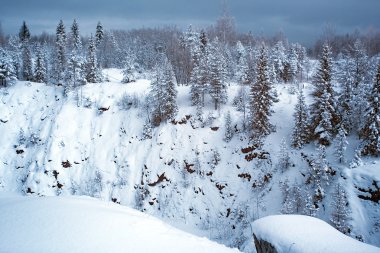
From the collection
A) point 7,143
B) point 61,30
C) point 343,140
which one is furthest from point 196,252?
point 61,30

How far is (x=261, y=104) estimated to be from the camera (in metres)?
38.2

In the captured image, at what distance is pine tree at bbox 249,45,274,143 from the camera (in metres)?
38.2

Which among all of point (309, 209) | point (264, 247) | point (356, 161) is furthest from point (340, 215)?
point (264, 247)

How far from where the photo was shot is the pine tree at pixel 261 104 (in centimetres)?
3825

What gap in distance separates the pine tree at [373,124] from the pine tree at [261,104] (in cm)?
1227

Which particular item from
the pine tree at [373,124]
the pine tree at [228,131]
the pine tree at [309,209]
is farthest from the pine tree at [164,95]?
the pine tree at [373,124]

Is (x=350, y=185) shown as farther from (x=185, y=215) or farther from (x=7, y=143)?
(x=7, y=143)

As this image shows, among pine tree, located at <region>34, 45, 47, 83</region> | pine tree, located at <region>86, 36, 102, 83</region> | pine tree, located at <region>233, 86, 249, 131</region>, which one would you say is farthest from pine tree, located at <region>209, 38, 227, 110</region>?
pine tree, located at <region>34, 45, 47, 83</region>

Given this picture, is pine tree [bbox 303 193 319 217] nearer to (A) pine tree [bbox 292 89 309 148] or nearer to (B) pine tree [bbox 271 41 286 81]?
(A) pine tree [bbox 292 89 309 148]

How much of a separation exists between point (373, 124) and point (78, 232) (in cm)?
2956

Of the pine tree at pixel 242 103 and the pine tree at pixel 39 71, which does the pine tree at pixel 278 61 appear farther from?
the pine tree at pixel 39 71

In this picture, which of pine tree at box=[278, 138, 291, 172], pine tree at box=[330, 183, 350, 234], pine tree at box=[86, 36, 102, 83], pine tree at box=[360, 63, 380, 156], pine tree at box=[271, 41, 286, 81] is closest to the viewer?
pine tree at box=[330, 183, 350, 234]

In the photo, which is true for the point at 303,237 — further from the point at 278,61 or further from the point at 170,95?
the point at 278,61

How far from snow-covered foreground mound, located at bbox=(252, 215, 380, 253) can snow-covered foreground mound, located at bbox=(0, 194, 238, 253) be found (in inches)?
89.4
